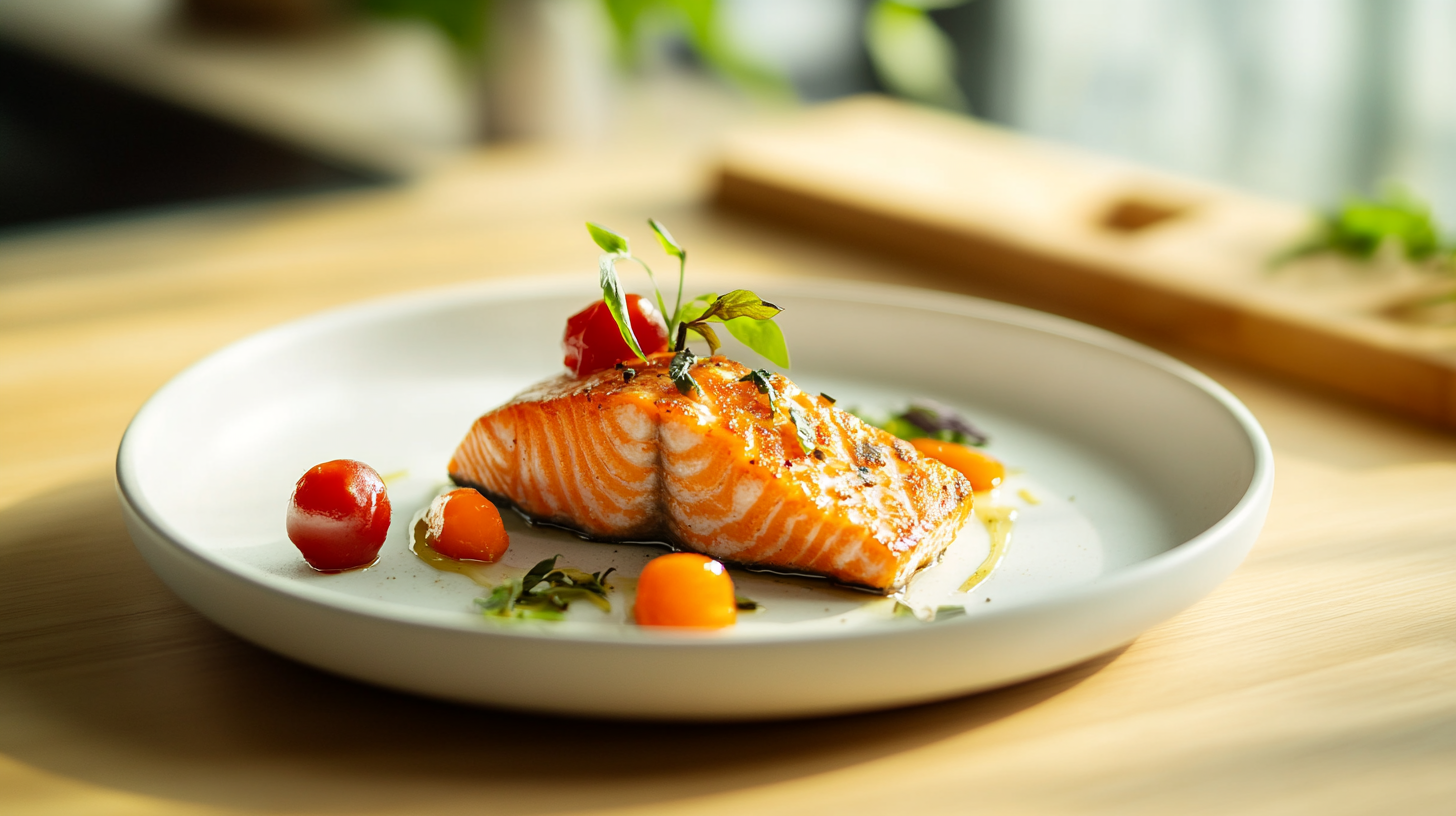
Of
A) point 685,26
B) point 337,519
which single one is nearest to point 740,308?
point 337,519

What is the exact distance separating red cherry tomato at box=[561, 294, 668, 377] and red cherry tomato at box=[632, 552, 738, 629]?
435mm

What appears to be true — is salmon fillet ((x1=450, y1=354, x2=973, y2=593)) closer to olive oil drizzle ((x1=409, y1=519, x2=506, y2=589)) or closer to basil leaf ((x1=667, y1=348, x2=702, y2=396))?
basil leaf ((x1=667, y1=348, x2=702, y2=396))

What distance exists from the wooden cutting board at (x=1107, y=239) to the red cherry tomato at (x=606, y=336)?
1300 millimetres

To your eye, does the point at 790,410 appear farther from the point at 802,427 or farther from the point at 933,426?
the point at 933,426

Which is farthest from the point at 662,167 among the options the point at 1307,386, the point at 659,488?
the point at 659,488

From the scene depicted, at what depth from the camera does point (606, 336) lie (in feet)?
5.29

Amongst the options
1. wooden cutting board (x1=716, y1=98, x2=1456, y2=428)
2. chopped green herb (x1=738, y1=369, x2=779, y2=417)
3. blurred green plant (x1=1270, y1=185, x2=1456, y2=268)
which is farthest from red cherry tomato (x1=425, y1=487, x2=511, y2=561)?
blurred green plant (x1=1270, y1=185, x2=1456, y2=268)

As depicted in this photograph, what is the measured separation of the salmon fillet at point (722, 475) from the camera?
4.57 ft

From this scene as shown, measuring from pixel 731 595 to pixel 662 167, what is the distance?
9.57 feet

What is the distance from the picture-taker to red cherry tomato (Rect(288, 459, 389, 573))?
1364 mm

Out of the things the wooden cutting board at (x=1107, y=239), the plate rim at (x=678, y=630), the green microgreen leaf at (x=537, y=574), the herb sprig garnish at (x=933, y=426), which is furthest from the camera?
the wooden cutting board at (x=1107, y=239)

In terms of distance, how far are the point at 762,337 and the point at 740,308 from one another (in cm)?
5

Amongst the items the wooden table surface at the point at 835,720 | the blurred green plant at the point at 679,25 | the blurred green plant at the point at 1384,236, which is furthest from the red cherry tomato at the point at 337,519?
the blurred green plant at the point at 679,25

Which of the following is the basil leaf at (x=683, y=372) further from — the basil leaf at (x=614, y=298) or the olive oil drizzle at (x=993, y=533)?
the olive oil drizzle at (x=993, y=533)
